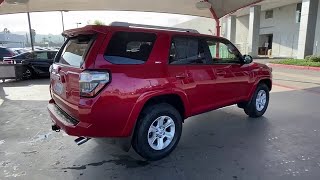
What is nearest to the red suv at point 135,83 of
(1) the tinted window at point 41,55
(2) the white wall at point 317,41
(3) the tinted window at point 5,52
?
(1) the tinted window at point 41,55

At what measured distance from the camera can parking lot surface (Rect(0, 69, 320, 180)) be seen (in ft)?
13.0

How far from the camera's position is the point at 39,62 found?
48.2 feet

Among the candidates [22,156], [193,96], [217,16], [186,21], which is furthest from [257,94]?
[186,21]

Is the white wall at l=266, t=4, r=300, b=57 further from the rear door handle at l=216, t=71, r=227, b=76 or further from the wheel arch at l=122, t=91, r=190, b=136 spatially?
the wheel arch at l=122, t=91, r=190, b=136

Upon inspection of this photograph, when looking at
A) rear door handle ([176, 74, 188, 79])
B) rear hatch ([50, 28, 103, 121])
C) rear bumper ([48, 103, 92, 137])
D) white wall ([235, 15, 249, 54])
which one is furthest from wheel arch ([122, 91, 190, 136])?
white wall ([235, 15, 249, 54])

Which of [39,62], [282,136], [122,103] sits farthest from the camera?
[39,62]

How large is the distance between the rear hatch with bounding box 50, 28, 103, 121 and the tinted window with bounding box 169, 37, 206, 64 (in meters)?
1.25

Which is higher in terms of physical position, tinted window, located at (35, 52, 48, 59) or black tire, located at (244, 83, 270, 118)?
tinted window, located at (35, 52, 48, 59)

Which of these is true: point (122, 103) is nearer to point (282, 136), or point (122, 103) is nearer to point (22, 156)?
point (22, 156)

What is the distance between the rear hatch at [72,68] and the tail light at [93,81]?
0.31 ft

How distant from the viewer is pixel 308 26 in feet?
74.1

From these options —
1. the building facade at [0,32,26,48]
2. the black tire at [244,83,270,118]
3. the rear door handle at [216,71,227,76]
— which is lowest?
the black tire at [244,83,270,118]

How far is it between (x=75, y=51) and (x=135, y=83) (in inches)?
43.4

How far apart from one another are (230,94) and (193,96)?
1229 mm
